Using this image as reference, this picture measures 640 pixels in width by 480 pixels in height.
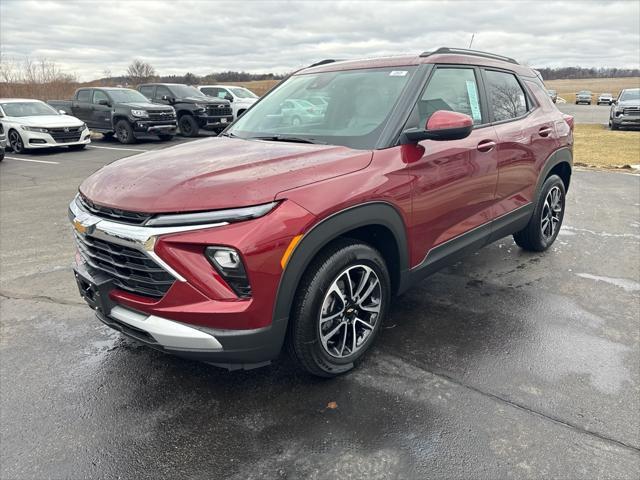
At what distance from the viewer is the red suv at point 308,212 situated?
218 cm

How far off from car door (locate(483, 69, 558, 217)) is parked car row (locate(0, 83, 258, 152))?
9077 millimetres

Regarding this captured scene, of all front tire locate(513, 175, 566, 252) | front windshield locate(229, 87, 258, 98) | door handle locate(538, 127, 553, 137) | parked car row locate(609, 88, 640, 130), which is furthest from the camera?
front windshield locate(229, 87, 258, 98)

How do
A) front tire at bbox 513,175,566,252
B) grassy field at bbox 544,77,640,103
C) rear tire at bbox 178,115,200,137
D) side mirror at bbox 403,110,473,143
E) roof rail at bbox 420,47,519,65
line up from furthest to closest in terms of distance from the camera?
grassy field at bbox 544,77,640,103 → rear tire at bbox 178,115,200,137 → front tire at bbox 513,175,566,252 → roof rail at bbox 420,47,519,65 → side mirror at bbox 403,110,473,143

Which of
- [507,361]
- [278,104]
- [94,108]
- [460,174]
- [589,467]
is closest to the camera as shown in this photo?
[589,467]

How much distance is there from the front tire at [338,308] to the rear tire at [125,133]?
14874 mm

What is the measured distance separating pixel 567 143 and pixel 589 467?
11.9ft

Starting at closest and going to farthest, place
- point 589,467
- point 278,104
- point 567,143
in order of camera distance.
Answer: point 589,467 < point 278,104 < point 567,143

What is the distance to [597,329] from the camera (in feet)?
11.2

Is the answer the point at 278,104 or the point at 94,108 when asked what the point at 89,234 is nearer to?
the point at 278,104

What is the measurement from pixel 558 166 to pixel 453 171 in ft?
7.70

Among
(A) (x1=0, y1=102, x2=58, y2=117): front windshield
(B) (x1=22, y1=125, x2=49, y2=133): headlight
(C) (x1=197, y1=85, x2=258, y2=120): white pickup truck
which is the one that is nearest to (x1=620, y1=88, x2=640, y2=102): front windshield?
(C) (x1=197, y1=85, x2=258, y2=120): white pickup truck

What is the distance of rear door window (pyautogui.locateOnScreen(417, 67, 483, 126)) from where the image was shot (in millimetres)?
3168

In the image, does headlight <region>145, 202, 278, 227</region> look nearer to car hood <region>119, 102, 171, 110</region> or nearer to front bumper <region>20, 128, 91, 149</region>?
front bumper <region>20, 128, 91, 149</region>

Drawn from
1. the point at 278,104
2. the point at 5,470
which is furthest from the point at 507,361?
the point at 5,470
